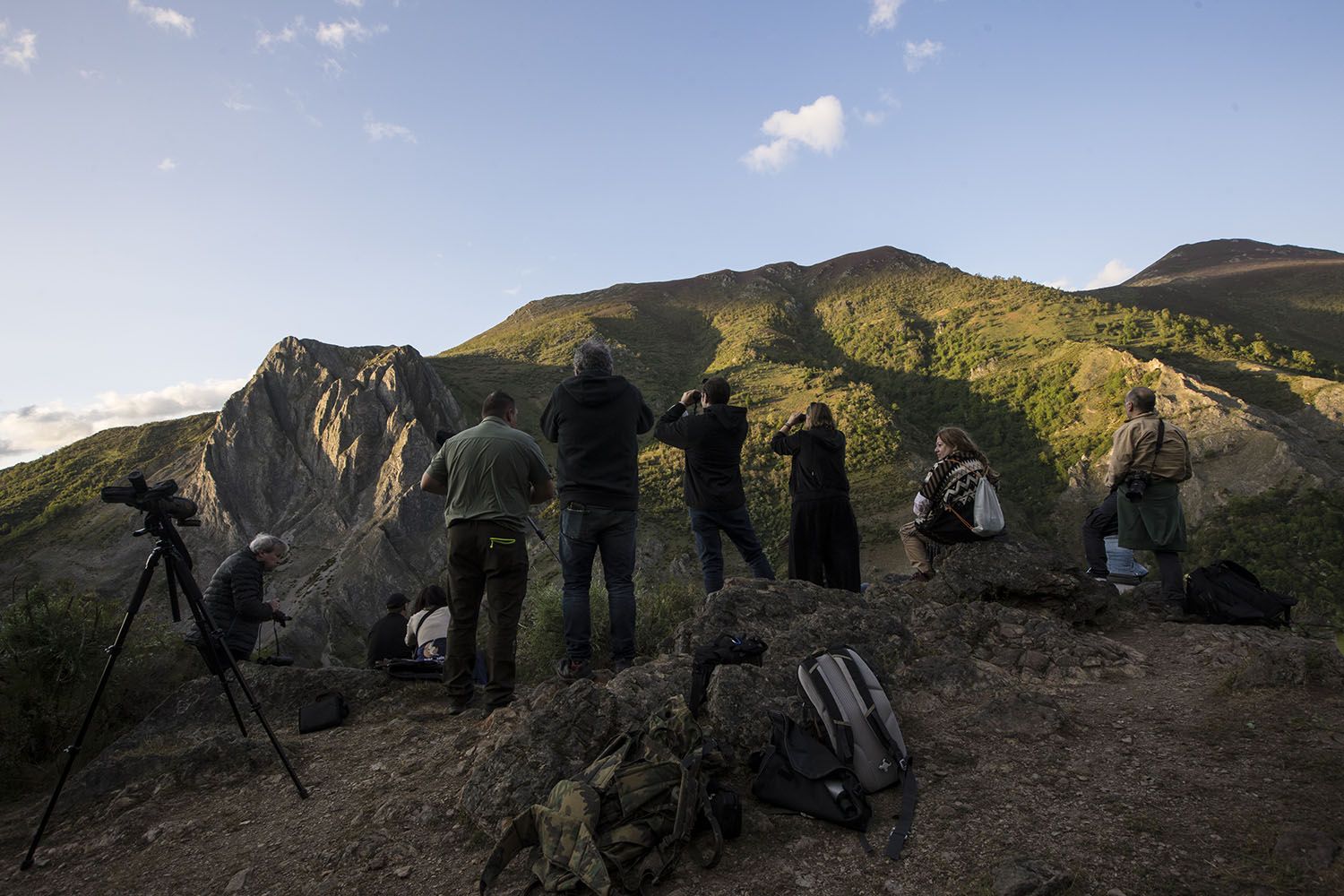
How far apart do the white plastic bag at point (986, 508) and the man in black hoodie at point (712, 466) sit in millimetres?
2238

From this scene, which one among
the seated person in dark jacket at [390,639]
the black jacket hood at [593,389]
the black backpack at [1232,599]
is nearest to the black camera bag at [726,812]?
the black jacket hood at [593,389]

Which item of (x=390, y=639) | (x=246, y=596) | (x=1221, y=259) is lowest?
(x=390, y=639)

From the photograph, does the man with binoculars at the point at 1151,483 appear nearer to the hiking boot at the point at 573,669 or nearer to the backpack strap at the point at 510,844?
the hiking boot at the point at 573,669

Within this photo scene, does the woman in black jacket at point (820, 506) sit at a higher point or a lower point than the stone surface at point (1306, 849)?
higher

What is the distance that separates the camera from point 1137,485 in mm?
6758

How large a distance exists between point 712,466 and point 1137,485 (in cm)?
442

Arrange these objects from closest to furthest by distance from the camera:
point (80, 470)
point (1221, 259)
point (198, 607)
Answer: point (198, 607) → point (80, 470) → point (1221, 259)

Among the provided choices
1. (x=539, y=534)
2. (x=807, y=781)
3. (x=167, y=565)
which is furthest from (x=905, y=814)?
(x=167, y=565)

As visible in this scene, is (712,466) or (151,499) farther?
(712,466)

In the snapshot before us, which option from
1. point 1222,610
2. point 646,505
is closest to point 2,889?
point 1222,610

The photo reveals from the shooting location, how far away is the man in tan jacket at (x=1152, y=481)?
674cm

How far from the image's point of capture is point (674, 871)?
301 cm

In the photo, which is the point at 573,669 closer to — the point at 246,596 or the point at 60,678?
the point at 246,596

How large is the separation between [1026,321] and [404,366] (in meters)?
54.2
